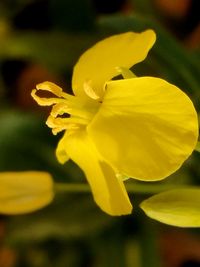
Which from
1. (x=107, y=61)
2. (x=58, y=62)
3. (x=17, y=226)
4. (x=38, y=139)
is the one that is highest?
(x=107, y=61)

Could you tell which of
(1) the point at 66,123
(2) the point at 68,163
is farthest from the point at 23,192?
(2) the point at 68,163

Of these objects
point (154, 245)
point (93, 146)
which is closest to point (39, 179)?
point (93, 146)

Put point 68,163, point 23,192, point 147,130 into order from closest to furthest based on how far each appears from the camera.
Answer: point 147,130, point 23,192, point 68,163

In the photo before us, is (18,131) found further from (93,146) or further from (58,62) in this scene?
(93,146)

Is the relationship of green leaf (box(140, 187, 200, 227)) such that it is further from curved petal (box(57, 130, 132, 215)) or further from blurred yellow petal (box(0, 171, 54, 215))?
blurred yellow petal (box(0, 171, 54, 215))

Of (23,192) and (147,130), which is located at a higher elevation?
(147,130)

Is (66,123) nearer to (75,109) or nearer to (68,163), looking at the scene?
(75,109)

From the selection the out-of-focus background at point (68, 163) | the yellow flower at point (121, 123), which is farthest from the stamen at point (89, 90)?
the out-of-focus background at point (68, 163)
